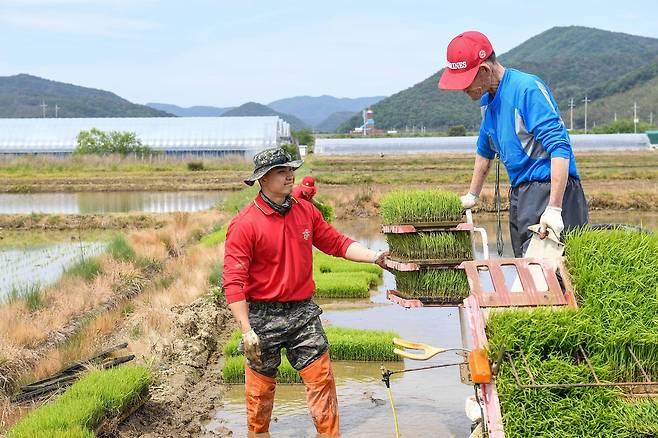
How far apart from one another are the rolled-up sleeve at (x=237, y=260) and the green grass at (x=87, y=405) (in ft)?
3.18

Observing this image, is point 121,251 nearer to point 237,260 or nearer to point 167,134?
point 237,260

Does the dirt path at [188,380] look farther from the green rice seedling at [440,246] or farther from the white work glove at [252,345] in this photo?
the green rice seedling at [440,246]

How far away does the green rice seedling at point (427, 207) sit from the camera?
14.9 feet

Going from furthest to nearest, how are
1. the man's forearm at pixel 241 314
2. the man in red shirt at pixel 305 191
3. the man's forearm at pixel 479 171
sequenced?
the man in red shirt at pixel 305 191 < the man's forearm at pixel 479 171 < the man's forearm at pixel 241 314

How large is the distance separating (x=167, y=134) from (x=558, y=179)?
165 feet

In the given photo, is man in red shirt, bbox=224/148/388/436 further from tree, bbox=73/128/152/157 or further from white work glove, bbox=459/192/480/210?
tree, bbox=73/128/152/157

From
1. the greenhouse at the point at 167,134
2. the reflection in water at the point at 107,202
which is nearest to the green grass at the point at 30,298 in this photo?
the reflection in water at the point at 107,202

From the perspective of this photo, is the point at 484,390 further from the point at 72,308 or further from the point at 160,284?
the point at 160,284

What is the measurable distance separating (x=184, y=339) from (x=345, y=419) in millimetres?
2111

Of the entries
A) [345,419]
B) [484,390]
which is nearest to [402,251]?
[345,419]

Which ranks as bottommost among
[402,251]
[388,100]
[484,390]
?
[484,390]

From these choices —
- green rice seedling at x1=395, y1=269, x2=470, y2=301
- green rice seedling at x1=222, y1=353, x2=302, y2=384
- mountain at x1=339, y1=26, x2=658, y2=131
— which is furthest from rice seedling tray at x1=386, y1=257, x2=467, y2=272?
mountain at x1=339, y1=26, x2=658, y2=131

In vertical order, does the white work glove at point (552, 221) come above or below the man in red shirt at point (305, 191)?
above

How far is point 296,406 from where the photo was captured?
5.49 m
